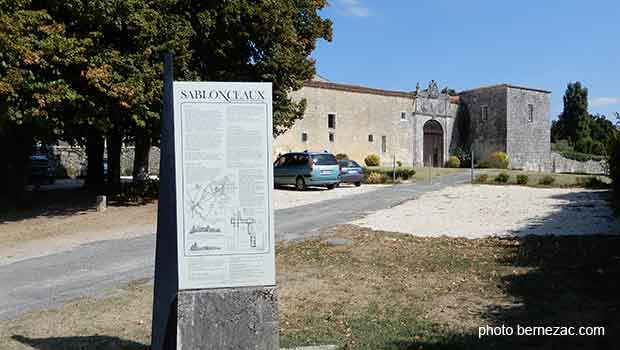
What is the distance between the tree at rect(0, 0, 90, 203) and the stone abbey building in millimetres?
19737

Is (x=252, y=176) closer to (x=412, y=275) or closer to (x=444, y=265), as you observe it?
(x=412, y=275)

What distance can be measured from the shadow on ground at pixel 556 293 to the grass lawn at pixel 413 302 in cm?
1

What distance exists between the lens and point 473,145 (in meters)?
42.8

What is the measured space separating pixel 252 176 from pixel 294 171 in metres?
16.9

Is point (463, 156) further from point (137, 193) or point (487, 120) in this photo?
point (137, 193)

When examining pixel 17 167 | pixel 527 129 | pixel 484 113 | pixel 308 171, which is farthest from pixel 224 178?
pixel 527 129

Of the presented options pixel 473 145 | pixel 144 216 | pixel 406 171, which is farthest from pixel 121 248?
pixel 473 145

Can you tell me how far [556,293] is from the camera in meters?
5.61

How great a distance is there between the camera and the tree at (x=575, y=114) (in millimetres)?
57750

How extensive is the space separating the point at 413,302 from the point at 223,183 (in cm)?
293

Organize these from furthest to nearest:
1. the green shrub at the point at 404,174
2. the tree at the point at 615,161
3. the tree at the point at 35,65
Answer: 1. the green shrub at the point at 404,174
2. the tree at the point at 35,65
3. the tree at the point at 615,161

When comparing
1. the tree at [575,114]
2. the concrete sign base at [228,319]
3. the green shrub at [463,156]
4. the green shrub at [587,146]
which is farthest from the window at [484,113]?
the concrete sign base at [228,319]

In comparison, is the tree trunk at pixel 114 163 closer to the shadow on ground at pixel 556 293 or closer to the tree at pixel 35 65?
the tree at pixel 35 65

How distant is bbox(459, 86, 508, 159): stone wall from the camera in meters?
41.0
